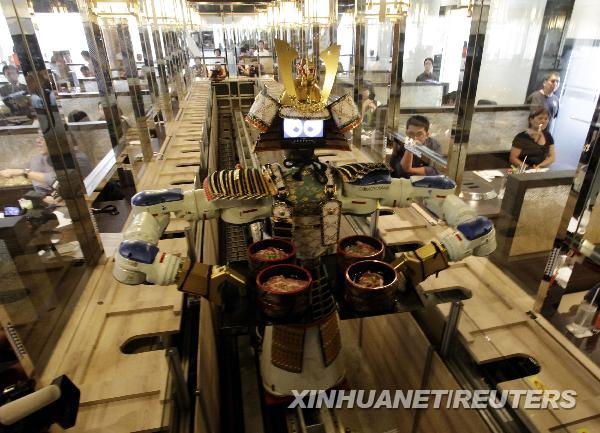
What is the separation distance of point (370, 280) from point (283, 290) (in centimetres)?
40

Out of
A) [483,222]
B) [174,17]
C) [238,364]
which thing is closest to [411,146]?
[483,222]

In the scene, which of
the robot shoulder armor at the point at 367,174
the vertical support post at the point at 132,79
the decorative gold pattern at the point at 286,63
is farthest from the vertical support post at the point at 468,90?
the vertical support post at the point at 132,79

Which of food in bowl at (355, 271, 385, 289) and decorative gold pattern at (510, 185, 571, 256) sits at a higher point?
food in bowl at (355, 271, 385, 289)

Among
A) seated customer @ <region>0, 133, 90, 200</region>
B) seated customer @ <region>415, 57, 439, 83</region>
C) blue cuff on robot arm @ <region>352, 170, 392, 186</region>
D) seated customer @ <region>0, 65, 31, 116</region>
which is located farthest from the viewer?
seated customer @ <region>415, 57, 439, 83</region>

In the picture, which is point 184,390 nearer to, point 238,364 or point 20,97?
point 238,364

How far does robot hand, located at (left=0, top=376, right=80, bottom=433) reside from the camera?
109cm

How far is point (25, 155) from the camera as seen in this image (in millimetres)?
2844

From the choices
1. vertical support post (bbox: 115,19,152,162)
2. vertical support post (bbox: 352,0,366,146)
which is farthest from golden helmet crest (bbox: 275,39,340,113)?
vertical support post (bbox: 115,19,152,162)

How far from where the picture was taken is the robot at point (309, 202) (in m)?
1.77

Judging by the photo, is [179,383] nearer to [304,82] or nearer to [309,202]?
[309,202]

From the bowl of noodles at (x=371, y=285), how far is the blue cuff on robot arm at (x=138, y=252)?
84 cm

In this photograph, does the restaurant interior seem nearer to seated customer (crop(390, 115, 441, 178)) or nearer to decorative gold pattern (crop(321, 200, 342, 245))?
seated customer (crop(390, 115, 441, 178))

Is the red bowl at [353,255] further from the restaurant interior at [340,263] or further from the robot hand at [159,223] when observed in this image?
the robot hand at [159,223]

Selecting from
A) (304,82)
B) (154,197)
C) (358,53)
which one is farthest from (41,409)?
(358,53)
